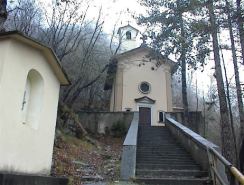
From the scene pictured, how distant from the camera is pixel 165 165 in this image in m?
11.0

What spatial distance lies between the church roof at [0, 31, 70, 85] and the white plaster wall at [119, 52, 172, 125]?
23555mm

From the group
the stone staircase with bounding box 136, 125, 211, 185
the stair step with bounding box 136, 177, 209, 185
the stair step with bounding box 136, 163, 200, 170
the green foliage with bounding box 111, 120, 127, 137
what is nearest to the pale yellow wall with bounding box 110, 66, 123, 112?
the green foliage with bounding box 111, 120, 127, 137

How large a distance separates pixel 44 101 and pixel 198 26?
9.08m

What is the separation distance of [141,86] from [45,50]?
2582cm

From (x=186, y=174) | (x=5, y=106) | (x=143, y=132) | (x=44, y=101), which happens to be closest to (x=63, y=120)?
(x=143, y=132)

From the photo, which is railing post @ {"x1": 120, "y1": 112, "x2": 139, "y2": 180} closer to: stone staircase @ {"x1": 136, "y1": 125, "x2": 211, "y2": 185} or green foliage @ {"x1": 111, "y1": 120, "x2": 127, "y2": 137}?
stone staircase @ {"x1": 136, "y1": 125, "x2": 211, "y2": 185}

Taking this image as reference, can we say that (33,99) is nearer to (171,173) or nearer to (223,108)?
(171,173)

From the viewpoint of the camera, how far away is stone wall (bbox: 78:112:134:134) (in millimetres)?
24891

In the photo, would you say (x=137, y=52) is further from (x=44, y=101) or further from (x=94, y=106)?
(x=44, y=101)

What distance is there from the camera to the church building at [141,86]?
31781 millimetres

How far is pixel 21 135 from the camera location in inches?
251

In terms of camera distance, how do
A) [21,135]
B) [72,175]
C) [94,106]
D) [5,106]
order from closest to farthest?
1. [5,106]
2. [21,135]
3. [72,175]
4. [94,106]

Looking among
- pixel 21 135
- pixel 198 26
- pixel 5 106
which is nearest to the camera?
pixel 5 106

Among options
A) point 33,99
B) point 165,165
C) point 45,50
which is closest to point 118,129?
point 165,165
